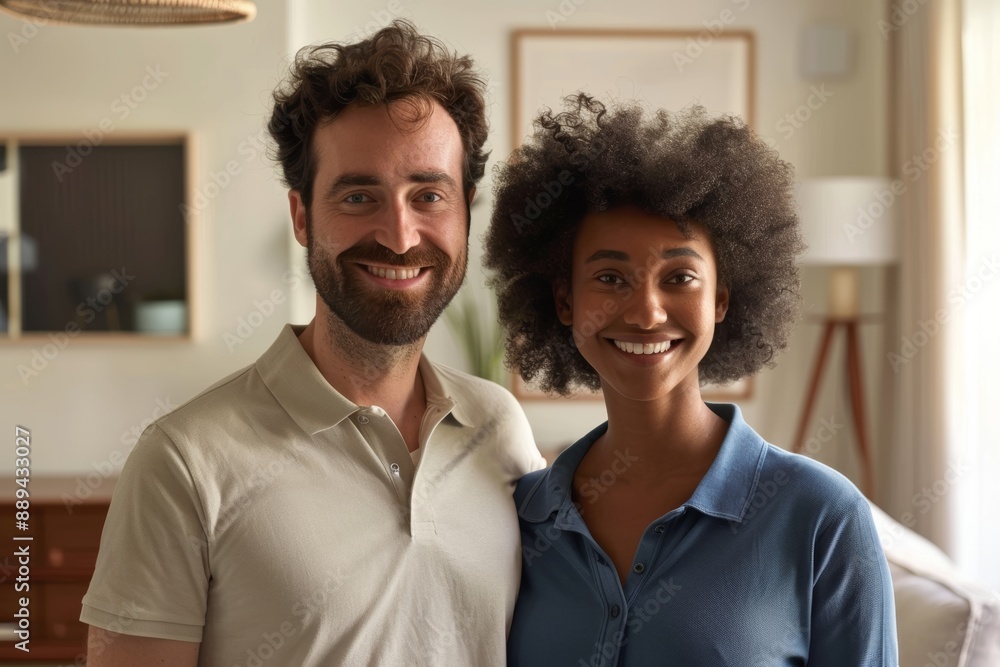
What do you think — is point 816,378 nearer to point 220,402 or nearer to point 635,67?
point 635,67

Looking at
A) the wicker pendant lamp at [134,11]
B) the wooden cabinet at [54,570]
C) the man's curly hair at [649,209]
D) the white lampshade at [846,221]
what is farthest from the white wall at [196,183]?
the man's curly hair at [649,209]

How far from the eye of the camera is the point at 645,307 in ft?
4.99

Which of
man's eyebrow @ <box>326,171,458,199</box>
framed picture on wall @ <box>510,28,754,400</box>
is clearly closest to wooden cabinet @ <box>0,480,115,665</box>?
framed picture on wall @ <box>510,28,754,400</box>

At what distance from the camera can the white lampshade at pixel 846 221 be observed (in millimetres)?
4008

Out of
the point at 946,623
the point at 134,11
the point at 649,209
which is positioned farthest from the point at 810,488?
the point at 134,11

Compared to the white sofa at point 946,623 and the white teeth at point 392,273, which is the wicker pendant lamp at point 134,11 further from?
the white sofa at point 946,623

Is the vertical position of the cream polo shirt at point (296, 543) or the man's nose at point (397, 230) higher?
the man's nose at point (397, 230)

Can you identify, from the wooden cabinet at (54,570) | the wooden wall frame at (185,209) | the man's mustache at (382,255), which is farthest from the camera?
the wooden wall frame at (185,209)

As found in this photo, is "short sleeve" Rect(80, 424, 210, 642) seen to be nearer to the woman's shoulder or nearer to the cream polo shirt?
the cream polo shirt

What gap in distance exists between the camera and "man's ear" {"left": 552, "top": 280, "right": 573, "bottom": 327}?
5.61ft

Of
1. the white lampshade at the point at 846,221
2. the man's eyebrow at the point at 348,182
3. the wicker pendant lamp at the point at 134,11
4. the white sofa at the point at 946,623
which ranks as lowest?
the white sofa at the point at 946,623

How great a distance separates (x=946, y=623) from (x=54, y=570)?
2.92m

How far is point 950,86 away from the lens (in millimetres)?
3918

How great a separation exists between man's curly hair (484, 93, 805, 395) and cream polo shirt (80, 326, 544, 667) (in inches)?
13.7
